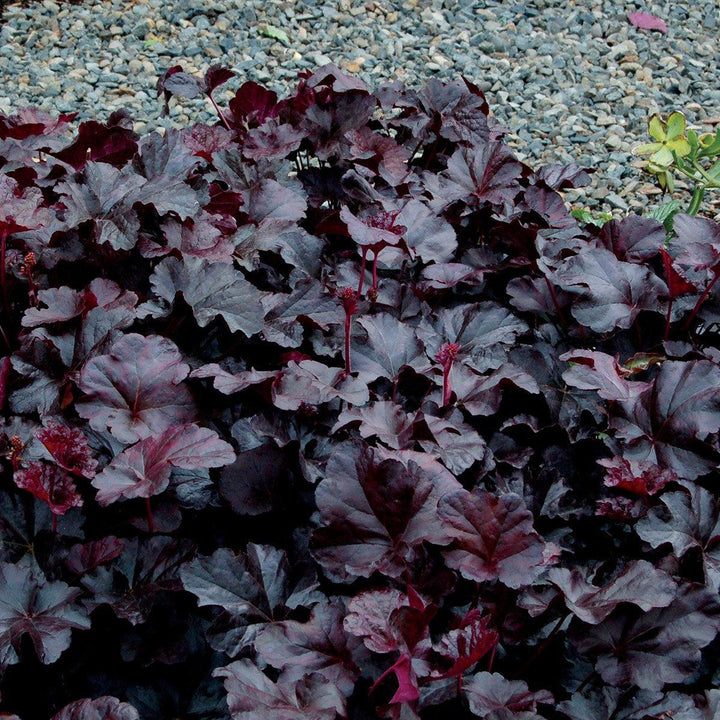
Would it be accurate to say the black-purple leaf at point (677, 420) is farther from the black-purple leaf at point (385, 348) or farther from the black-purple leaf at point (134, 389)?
the black-purple leaf at point (134, 389)

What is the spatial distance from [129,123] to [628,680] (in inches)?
67.4

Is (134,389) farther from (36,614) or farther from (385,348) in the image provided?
(385,348)

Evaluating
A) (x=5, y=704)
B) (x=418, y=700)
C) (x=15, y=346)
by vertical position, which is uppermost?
(x=15, y=346)

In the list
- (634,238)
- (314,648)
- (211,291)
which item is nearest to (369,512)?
(314,648)

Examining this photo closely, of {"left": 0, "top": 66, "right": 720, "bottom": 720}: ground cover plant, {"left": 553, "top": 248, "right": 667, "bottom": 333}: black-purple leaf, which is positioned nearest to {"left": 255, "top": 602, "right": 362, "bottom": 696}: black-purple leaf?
{"left": 0, "top": 66, "right": 720, "bottom": 720}: ground cover plant

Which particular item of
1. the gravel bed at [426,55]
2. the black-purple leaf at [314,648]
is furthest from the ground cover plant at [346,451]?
the gravel bed at [426,55]

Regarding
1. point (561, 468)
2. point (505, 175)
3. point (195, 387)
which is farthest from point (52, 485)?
point (505, 175)

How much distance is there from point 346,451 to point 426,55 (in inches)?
130

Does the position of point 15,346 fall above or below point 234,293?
below

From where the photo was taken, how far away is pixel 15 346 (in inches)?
61.2

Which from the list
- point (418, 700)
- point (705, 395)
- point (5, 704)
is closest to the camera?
point (418, 700)

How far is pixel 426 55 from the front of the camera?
4086 millimetres

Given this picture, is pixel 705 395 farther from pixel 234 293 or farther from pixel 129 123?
pixel 129 123

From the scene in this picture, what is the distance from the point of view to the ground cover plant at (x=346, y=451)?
3.79ft
